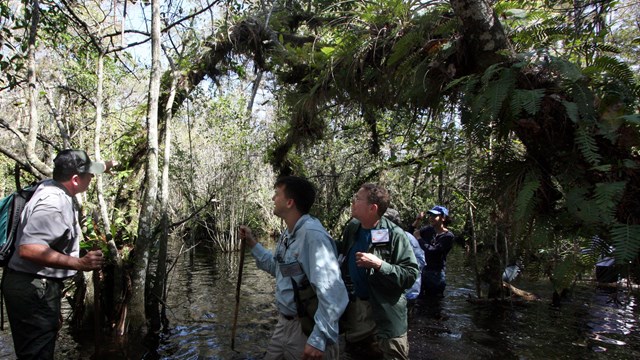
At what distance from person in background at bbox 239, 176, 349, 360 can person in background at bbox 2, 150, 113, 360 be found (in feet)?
4.88

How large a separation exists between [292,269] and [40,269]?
194 centimetres

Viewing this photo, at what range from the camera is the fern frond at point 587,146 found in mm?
2492

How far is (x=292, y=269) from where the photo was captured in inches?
115

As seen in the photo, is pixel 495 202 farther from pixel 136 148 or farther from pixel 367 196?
pixel 136 148

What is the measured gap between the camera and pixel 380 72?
451 cm

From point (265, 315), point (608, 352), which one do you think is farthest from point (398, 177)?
point (608, 352)

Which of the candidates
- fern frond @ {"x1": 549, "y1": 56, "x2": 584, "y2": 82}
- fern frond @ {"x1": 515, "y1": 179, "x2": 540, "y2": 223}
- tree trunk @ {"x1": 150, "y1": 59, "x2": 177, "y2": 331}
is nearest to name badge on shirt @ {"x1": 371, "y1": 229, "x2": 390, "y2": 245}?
fern frond @ {"x1": 515, "y1": 179, "x2": 540, "y2": 223}

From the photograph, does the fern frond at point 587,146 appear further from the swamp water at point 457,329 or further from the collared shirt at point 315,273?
the swamp water at point 457,329

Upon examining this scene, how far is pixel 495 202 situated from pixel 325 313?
166cm

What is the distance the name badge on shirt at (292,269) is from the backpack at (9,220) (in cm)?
209

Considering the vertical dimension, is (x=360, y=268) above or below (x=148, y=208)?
below

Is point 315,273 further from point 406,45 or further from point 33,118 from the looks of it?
point 33,118

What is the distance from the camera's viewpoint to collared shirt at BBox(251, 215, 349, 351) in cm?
256

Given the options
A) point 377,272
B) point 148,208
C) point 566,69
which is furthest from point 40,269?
point 566,69
